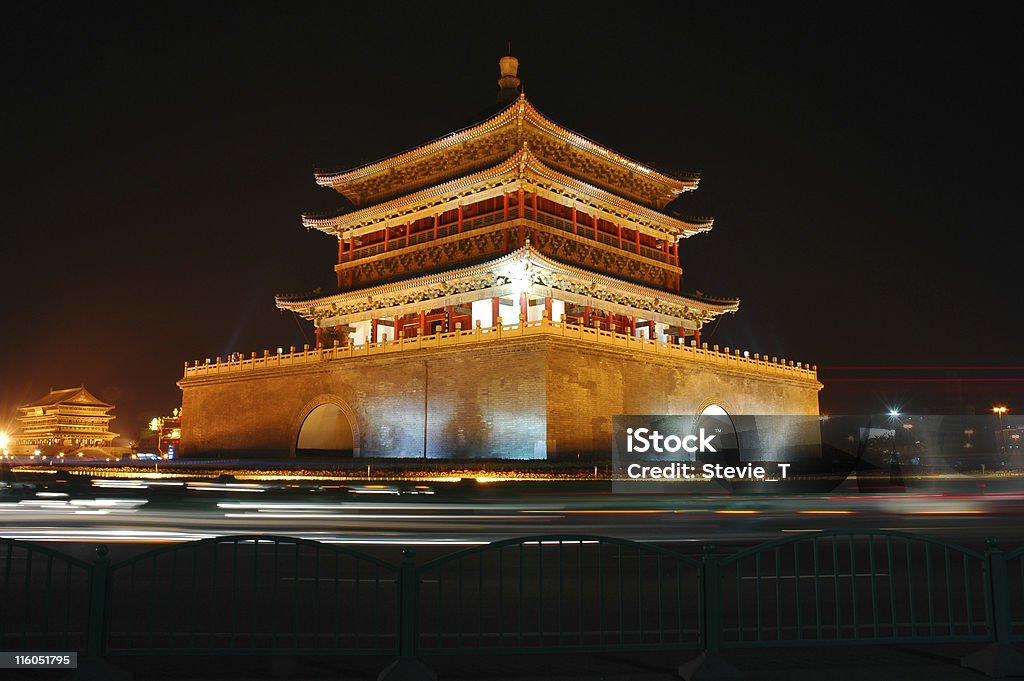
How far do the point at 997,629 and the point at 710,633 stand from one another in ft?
7.04

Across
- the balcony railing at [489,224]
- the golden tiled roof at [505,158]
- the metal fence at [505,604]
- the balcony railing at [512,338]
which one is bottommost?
the metal fence at [505,604]

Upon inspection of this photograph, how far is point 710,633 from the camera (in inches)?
216

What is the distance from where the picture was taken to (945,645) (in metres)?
6.39

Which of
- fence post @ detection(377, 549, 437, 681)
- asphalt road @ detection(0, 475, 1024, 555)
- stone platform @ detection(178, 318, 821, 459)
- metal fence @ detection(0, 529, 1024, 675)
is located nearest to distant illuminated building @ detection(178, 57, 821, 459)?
stone platform @ detection(178, 318, 821, 459)

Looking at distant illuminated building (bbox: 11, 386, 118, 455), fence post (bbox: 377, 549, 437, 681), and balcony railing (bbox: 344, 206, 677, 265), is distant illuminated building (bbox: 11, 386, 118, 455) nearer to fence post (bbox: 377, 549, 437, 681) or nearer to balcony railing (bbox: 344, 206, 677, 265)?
balcony railing (bbox: 344, 206, 677, 265)

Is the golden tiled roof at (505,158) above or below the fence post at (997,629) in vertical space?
above

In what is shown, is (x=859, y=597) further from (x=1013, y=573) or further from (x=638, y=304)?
(x=638, y=304)

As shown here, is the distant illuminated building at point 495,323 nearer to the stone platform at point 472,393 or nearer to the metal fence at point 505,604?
the stone platform at point 472,393

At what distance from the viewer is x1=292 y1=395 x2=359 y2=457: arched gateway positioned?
3112 cm

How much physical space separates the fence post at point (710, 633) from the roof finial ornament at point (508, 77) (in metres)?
31.8

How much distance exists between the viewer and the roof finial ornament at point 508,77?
35.0m

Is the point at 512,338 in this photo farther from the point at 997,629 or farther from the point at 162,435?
the point at 162,435

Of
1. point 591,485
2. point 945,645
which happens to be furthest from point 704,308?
point 945,645

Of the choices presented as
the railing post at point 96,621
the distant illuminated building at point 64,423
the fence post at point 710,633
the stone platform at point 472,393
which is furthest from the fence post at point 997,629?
the distant illuminated building at point 64,423
